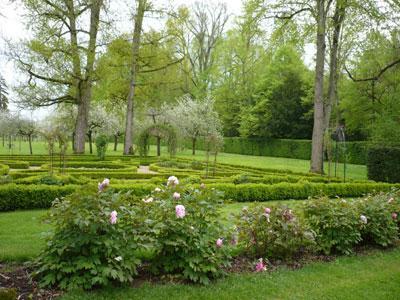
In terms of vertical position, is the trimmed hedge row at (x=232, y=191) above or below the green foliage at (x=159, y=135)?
below

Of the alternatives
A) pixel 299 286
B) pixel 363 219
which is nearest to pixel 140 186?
pixel 363 219

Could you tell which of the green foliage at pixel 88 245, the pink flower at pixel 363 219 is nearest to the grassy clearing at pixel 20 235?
the green foliage at pixel 88 245

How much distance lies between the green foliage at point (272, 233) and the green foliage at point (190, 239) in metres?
0.63

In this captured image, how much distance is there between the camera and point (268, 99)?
3212cm

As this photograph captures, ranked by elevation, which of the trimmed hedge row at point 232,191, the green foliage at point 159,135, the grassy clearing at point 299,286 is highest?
the green foliage at point 159,135

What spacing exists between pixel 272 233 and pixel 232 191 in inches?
179

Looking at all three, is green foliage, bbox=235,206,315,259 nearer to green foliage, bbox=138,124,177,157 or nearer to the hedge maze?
the hedge maze

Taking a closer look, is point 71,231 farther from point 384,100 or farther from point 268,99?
point 268,99

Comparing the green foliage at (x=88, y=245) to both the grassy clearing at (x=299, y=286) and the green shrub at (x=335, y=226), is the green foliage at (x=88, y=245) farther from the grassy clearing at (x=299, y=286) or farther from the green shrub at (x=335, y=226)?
the green shrub at (x=335, y=226)

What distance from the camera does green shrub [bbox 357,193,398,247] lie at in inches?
216

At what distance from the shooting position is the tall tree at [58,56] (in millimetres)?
18875

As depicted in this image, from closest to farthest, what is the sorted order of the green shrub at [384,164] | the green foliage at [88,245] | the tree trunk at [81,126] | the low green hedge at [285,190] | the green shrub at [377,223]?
the green foliage at [88,245], the green shrub at [377,223], the low green hedge at [285,190], the green shrub at [384,164], the tree trunk at [81,126]

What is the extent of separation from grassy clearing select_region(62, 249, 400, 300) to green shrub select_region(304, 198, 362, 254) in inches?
11.3

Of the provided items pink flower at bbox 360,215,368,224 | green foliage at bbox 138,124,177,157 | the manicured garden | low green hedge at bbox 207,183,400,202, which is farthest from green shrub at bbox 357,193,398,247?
green foliage at bbox 138,124,177,157
